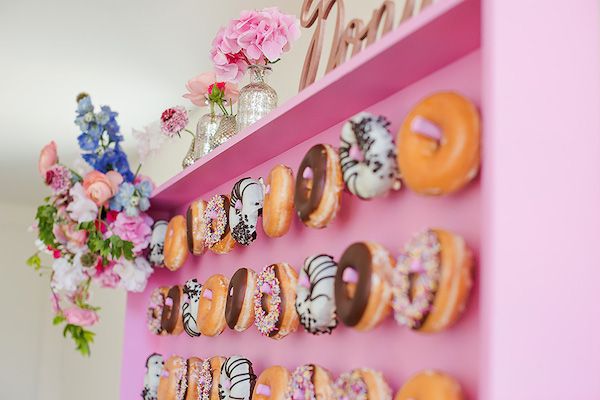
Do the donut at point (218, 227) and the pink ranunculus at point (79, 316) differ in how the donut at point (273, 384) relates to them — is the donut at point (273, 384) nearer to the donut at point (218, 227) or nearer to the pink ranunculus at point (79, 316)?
the donut at point (218, 227)

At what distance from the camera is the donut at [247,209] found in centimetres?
151

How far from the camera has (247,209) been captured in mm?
1513

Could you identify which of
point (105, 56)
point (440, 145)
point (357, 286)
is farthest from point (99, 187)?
point (105, 56)

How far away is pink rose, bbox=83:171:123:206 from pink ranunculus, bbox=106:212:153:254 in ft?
0.21

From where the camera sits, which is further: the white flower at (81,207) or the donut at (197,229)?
the white flower at (81,207)

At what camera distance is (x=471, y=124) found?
2.89 ft

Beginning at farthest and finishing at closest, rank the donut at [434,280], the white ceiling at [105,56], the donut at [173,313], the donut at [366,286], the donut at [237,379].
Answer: the white ceiling at [105,56] → the donut at [173,313] → the donut at [237,379] → the donut at [366,286] → the donut at [434,280]

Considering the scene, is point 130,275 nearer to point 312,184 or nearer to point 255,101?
point 255,101

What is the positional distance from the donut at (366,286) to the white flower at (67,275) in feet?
3.66

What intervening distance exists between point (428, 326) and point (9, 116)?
3836 millimetres

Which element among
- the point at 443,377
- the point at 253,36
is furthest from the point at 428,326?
the point at 253,36

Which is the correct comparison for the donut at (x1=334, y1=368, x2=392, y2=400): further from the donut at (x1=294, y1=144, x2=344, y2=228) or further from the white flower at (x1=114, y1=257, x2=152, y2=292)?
the white flower at (x1=114, y1=257, x2=152, y2=292)

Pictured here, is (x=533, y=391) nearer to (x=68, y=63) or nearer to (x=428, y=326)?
(x=428, y=326)

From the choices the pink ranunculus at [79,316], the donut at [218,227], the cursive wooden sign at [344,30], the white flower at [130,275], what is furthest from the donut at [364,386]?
the pink ranunculus at [79,316]
